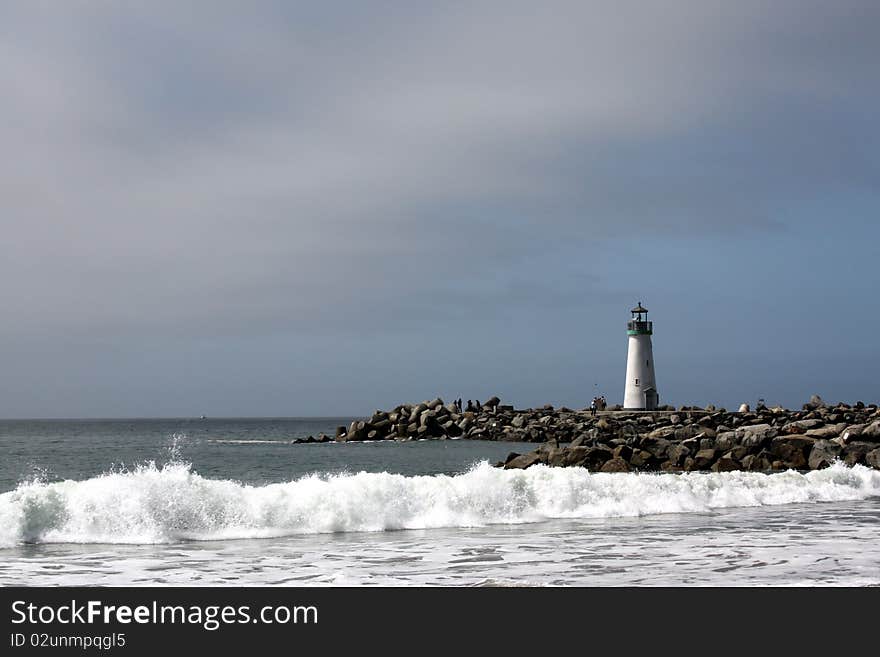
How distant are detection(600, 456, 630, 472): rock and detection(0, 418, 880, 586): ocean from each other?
4.95m

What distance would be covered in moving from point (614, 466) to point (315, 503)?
12994 mm

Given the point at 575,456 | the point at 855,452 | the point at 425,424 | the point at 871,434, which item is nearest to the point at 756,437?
the point at 855,452

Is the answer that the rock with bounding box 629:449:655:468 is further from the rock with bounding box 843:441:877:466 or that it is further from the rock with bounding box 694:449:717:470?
the rock with bounding box 843:441:877:466

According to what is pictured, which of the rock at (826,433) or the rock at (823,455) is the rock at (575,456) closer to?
the rock at (823,455)

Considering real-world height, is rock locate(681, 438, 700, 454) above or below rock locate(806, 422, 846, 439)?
below

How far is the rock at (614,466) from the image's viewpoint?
79.8ft

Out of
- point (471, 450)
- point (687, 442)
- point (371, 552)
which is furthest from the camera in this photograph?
point (471, 450)

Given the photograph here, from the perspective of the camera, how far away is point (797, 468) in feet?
80.6

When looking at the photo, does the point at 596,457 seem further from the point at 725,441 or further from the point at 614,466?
the point at 725,441

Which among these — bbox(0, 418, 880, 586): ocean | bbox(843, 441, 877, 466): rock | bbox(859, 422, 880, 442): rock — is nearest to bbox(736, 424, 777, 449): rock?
bbox(843, 441, 877, 466): rock

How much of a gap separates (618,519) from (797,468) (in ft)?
40.4

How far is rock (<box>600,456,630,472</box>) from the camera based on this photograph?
79.8ft
